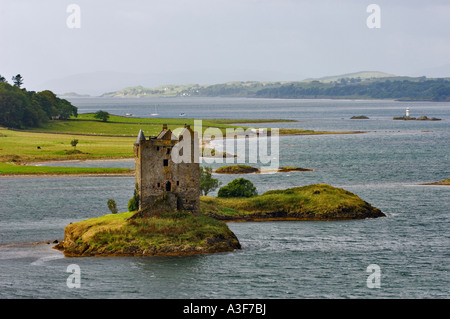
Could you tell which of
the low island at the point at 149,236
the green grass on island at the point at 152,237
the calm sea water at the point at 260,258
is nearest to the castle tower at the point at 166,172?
the low island at the point at 149,236

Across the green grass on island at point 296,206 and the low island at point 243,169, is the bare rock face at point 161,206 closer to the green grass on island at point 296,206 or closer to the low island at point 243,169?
the green grass on island at point 296,206

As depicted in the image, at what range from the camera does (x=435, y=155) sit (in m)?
168

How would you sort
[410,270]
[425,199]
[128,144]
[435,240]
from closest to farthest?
1. [410,270]
2. [435,240]
3. [425,199]
4. [128,144]

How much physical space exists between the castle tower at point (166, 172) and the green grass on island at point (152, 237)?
5.85ft

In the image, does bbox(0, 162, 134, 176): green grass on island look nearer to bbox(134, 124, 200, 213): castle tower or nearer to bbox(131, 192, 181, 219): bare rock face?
bbox(134, 124, 200, 213): castle tower

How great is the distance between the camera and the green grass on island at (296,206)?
88250mm

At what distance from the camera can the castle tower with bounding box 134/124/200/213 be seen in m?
71.9

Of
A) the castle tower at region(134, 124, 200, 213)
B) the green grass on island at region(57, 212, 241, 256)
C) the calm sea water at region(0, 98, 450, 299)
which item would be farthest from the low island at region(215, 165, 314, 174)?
the green grass on island at region(57, 212, 241, 256)

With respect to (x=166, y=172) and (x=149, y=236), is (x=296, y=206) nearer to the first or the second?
(x=166, y=172)

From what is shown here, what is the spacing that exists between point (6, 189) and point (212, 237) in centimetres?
5341

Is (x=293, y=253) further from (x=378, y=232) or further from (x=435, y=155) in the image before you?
(x=435, y=155)

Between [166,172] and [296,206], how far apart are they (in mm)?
22603
